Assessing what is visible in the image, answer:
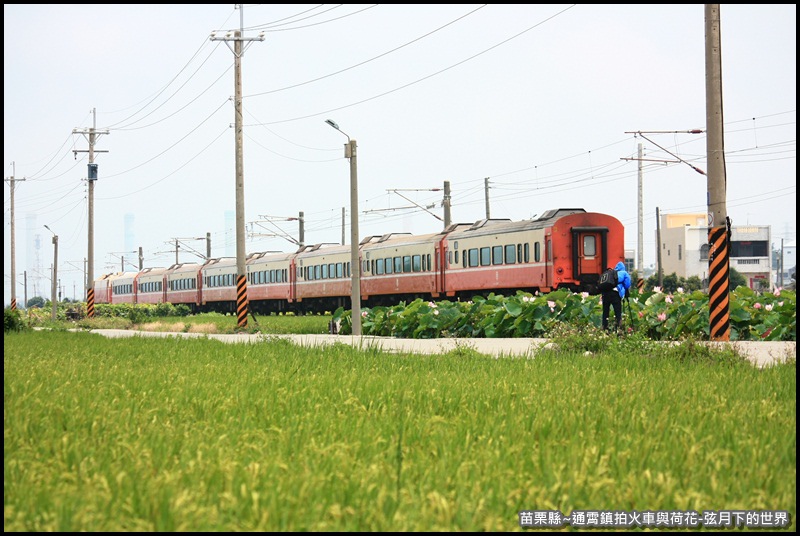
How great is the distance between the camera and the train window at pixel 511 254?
3562 cm

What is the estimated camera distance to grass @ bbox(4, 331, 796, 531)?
4742 mm

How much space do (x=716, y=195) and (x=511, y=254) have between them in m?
17.9

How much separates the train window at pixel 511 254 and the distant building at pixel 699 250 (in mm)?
76311

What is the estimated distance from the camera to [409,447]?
6.50 m

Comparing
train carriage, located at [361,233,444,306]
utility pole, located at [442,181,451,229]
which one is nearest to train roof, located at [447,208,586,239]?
train carriage, located at [361,233,444,306]

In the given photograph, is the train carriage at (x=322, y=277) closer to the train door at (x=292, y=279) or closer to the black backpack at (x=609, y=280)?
the train door at (x=292, y=279)

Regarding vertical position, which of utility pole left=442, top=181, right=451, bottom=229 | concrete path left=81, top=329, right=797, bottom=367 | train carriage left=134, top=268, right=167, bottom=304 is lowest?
concrete path left=81, top=329, right=797, bottom=367

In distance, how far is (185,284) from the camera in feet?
236

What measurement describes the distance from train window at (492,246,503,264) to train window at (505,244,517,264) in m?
0.44

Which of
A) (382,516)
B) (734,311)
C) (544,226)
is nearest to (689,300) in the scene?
(734,311)

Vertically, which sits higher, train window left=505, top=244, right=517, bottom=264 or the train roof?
the train roof

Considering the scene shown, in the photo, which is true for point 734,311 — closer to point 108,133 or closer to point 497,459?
point 497,459

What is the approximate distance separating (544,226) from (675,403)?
25524 millimetres

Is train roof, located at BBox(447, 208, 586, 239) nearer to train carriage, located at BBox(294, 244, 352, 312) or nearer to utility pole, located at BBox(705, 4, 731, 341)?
train carriage, located at BBox(294, 244, 352, 312)
